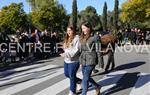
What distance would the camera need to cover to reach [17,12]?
241 feet

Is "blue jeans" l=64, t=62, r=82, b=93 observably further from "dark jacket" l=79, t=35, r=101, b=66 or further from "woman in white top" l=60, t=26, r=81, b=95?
"dark jacket" l=79, t=35, r=101, b=66

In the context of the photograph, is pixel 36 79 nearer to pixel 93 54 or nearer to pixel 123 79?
pixel 123 79

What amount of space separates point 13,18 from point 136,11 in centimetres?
2660

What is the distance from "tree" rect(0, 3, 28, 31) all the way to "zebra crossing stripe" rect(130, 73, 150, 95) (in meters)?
60.0

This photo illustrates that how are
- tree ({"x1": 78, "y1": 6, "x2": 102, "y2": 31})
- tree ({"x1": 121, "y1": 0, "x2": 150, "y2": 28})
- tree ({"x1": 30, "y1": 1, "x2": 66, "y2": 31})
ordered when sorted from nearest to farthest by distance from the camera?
tree ({"x1": 121, "y1": 0, "x2": 150, "y2": 28}), tree ({"x1": 30, "y1": 1, "x2": 66, "y2": 31}), tree ({"x1": 78, "y1": 6, "x2": 102, "y2": 31})

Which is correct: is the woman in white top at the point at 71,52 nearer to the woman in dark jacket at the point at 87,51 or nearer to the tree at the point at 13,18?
the woman in dark jacket at the point at 87,51

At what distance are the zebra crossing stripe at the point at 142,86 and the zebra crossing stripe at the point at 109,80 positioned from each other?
65cm

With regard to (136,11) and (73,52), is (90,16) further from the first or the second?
(73,52)

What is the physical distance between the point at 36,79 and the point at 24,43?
8.04 metres

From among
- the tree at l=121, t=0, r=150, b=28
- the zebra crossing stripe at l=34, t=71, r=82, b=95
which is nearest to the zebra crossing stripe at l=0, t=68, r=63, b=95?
the zebra crossing stripe at l=34, t=71, r=82, b=95

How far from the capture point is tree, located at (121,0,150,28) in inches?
2158

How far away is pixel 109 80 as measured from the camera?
11.4m

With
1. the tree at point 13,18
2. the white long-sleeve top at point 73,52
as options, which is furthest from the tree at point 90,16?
the white long-sleeve top at point 73,52

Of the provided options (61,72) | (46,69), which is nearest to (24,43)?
(46,69)
